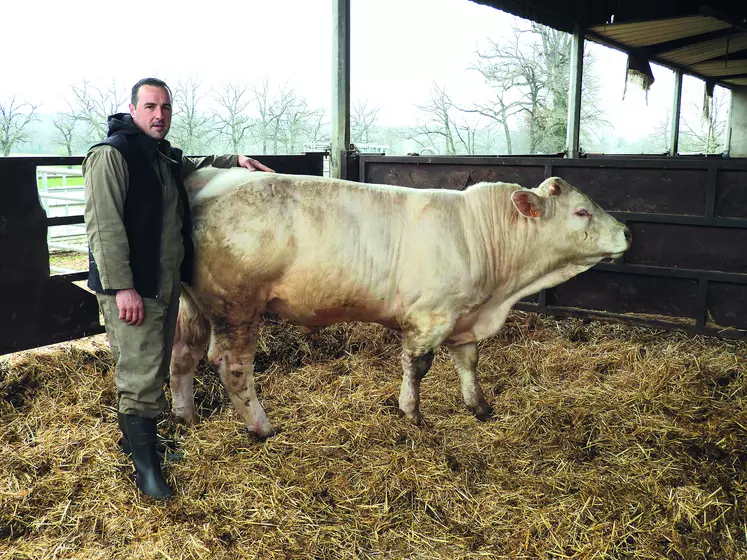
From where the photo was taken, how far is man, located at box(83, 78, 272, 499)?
2.76m

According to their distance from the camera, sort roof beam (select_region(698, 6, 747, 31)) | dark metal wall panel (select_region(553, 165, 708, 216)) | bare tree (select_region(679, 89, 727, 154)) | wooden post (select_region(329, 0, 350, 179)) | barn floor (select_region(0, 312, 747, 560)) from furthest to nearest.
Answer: bare tree (select_region(679, 89, 727, 154)) → roof beam (select_region(698, 6, 747, 31)) → wooden post (select_region(329, 0, 350, 179)) → dark metal wall panel (select_region(553, 165, 708, 216)) → barn floor (select_region(0, 312, 747, 560))

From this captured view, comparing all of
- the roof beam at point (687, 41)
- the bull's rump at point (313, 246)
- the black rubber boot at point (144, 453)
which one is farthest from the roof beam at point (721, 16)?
the black rubber boot at point (144, 453)

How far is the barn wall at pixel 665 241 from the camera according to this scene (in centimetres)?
489

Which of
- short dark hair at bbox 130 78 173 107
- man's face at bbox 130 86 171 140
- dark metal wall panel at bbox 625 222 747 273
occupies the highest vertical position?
short dark hair at bbox 130 78 173 107

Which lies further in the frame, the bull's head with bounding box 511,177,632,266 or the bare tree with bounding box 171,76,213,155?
the bare tree with bounding box 171,76,213,155

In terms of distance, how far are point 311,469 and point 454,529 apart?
2.71 ft

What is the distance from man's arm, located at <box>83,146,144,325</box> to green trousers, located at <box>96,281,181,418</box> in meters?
0.18

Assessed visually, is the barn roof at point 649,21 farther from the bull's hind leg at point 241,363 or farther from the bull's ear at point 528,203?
the bull's hind leg at point 241,363

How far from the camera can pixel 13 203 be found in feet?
12.9

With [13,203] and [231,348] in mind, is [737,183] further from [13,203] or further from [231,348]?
[13,203]

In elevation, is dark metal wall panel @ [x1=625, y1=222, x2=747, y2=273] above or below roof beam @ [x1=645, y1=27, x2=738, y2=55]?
below

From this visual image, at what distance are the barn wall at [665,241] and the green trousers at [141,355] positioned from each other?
370 cm

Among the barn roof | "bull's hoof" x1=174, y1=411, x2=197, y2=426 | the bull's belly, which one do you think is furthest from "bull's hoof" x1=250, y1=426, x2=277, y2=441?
the barn roof

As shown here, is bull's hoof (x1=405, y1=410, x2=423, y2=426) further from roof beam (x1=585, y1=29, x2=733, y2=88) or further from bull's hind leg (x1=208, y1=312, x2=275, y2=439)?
roof beam (x1=585, y1=29, x2=733, y2=88)
